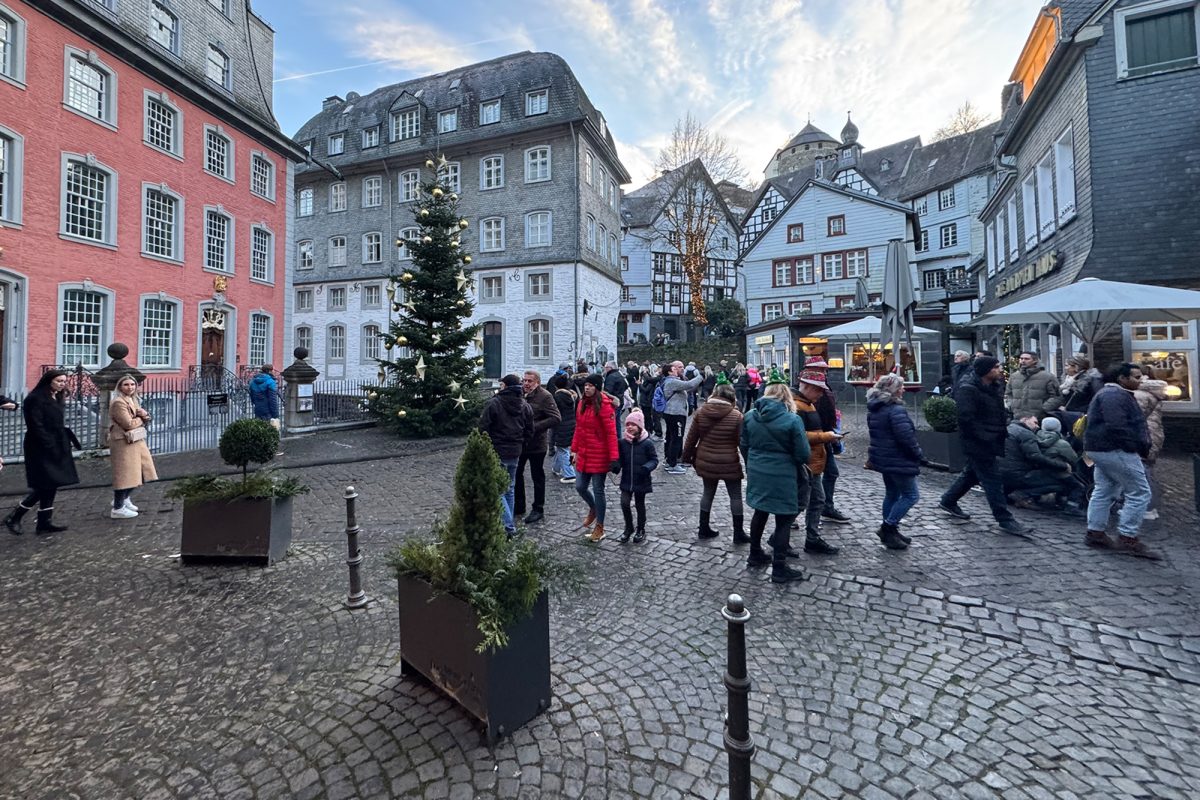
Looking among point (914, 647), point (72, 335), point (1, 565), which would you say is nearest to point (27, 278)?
point (72, 335)

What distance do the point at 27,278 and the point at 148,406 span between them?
8.07 meters

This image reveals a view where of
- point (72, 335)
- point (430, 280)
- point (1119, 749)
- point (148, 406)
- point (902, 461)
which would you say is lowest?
point (1119, 749)

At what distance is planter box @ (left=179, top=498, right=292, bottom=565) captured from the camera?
17.6ft

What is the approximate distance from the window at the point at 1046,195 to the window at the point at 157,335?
2743 cm

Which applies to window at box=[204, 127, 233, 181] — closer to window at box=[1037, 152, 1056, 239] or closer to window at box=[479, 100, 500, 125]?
window at box=[479, 100, 500, 125]

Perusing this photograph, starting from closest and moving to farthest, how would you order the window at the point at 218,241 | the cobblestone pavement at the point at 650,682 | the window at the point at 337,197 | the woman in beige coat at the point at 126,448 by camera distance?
1. the cobblestone pavement at the point at 650,682
2. the woman in beige coat at the point at 126,448
3. the window at the point at 218,241
4. the window at the point at 337,197

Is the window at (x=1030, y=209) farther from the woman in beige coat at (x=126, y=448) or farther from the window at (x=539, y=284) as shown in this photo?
the window at (x=539, y=284)

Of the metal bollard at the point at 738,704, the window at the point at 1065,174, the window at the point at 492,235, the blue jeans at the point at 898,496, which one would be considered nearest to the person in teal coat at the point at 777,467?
the blue jeans at the point at 898,496

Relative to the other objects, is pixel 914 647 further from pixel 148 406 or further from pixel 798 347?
pixel 798 347

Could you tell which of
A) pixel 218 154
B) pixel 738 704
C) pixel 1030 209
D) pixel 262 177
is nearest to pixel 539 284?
pixel 262 177

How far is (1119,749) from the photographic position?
2791 mm

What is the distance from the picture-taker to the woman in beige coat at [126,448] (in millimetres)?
6633

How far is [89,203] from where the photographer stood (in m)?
17.6

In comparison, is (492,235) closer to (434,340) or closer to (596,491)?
(434,340)
